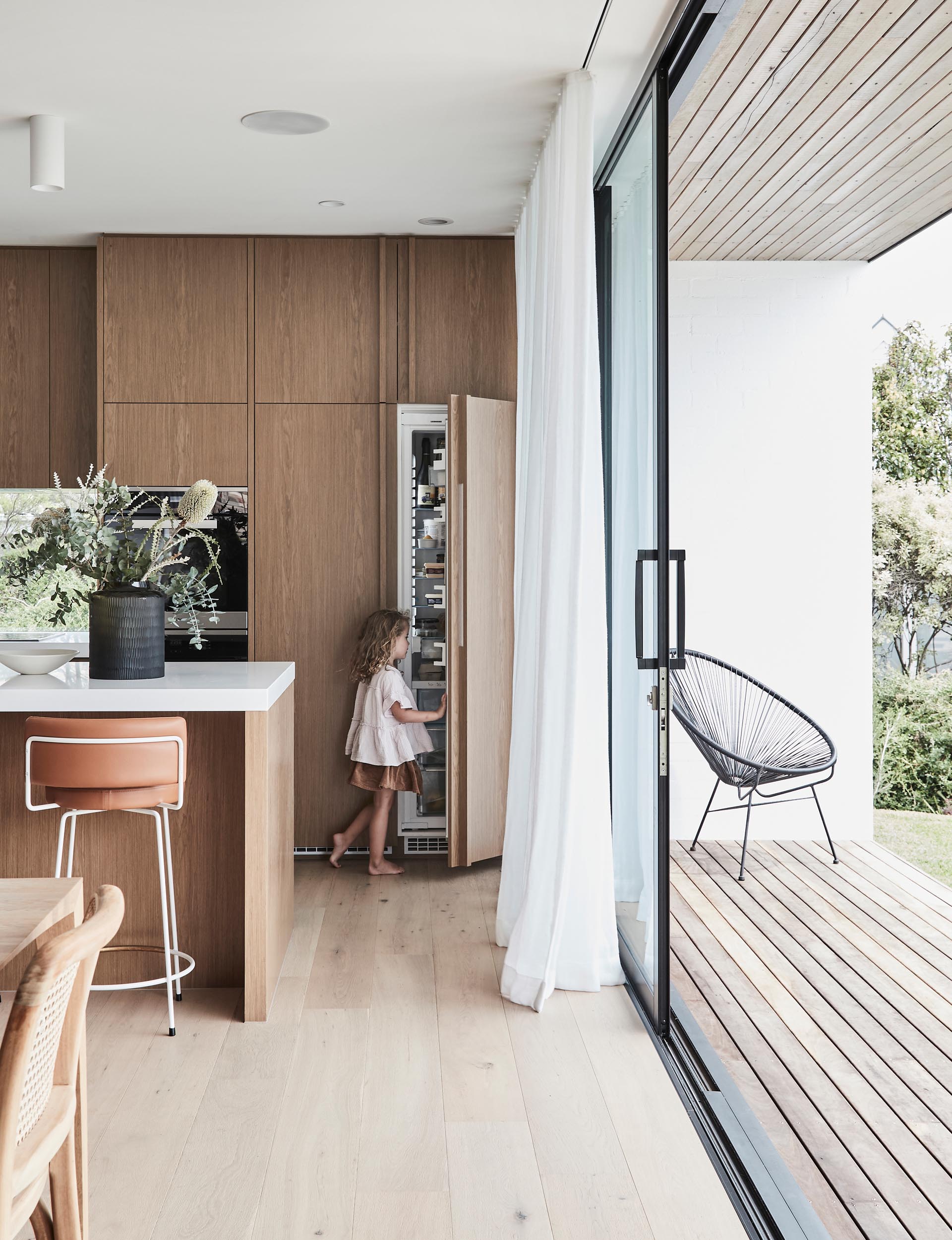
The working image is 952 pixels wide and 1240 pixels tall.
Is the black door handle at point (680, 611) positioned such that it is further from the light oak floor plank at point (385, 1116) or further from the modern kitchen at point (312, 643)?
the light oak floor plank at point (385, 1116)

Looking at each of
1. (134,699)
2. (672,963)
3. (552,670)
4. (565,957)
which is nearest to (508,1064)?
(565,957)

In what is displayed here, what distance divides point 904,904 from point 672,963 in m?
1.22

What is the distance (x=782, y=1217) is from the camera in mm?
2062

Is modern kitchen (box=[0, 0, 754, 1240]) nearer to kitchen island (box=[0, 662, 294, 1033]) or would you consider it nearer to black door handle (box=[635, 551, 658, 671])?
kitchen island (box=[0, 662, 294, 1033])

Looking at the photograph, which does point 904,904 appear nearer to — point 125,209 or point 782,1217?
point 782,1217

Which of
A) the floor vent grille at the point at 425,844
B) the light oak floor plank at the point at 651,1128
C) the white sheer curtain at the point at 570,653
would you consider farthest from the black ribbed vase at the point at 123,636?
the floor vent grille at the point at 425,844

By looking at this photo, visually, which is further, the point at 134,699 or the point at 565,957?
the point at 565,957

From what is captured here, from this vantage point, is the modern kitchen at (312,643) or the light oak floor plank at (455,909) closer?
the modern kitchen at (312,643)

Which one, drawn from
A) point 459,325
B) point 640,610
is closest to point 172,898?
point 640,610

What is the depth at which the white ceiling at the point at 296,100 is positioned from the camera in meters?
2.82

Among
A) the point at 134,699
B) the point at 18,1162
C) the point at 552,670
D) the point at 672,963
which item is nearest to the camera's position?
the point at 18,1162

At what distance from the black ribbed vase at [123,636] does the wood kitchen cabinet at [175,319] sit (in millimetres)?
1786

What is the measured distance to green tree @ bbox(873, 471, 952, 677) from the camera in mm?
6461

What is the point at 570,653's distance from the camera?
3186 millimetres
